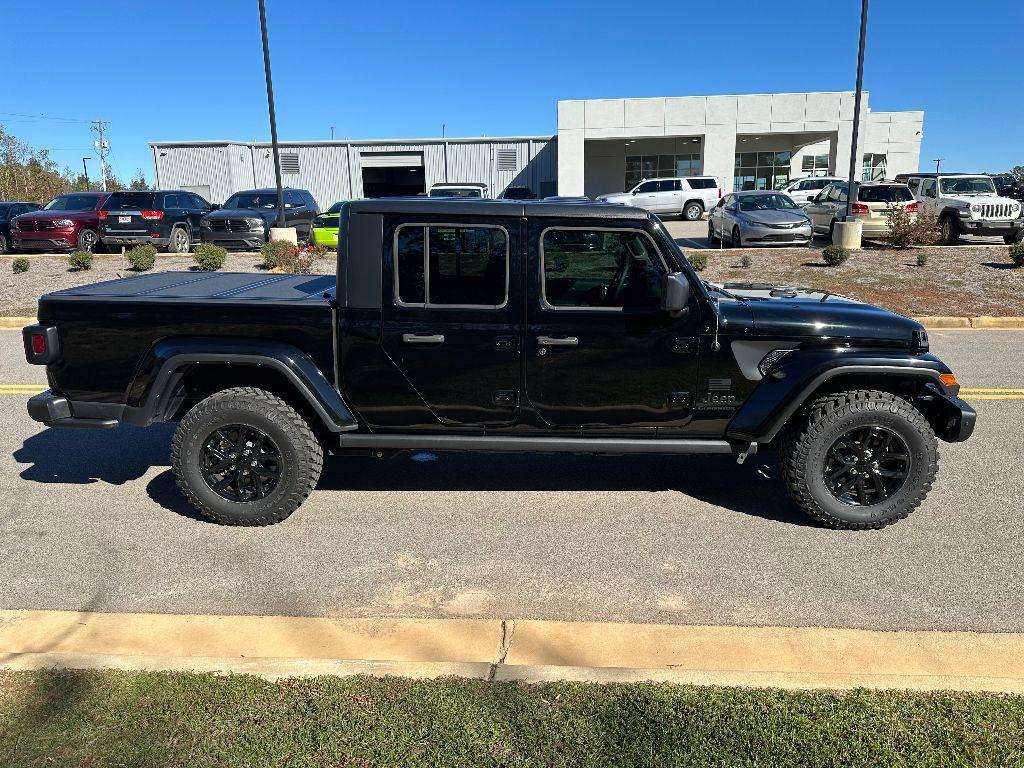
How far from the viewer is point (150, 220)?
1822 centimetres

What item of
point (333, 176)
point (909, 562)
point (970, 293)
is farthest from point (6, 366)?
point (333, 176)

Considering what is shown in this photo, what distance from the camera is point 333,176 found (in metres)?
45.4

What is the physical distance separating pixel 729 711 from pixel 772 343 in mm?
2308

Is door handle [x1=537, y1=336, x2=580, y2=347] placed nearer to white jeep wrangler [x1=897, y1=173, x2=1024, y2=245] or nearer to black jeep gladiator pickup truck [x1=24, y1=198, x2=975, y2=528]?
black jeep gladiator pickup truck [x1=24, y1=198, x2=975, y2=528]

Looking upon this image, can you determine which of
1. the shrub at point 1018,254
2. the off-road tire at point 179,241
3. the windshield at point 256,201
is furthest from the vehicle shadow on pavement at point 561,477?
the windshield at point 256,201

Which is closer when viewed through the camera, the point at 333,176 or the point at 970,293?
the point at 970,293

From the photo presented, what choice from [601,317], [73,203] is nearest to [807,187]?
[73,203]

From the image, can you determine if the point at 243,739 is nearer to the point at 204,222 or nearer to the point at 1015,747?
the point at 1015,747

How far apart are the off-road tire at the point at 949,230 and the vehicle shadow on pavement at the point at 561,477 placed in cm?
1608

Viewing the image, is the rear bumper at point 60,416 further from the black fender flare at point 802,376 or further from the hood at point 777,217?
the hood at point 777,217

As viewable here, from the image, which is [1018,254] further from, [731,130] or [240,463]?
[731,130]

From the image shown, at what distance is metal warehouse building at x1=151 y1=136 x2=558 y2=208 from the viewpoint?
4369 centimetres

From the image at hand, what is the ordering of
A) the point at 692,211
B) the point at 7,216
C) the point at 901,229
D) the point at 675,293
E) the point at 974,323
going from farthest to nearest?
the point at 692,211 → the point at 7,216 → the point at 901,229 → the point at 974,323 → the point at 675,293

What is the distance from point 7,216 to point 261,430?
68.0 feet
